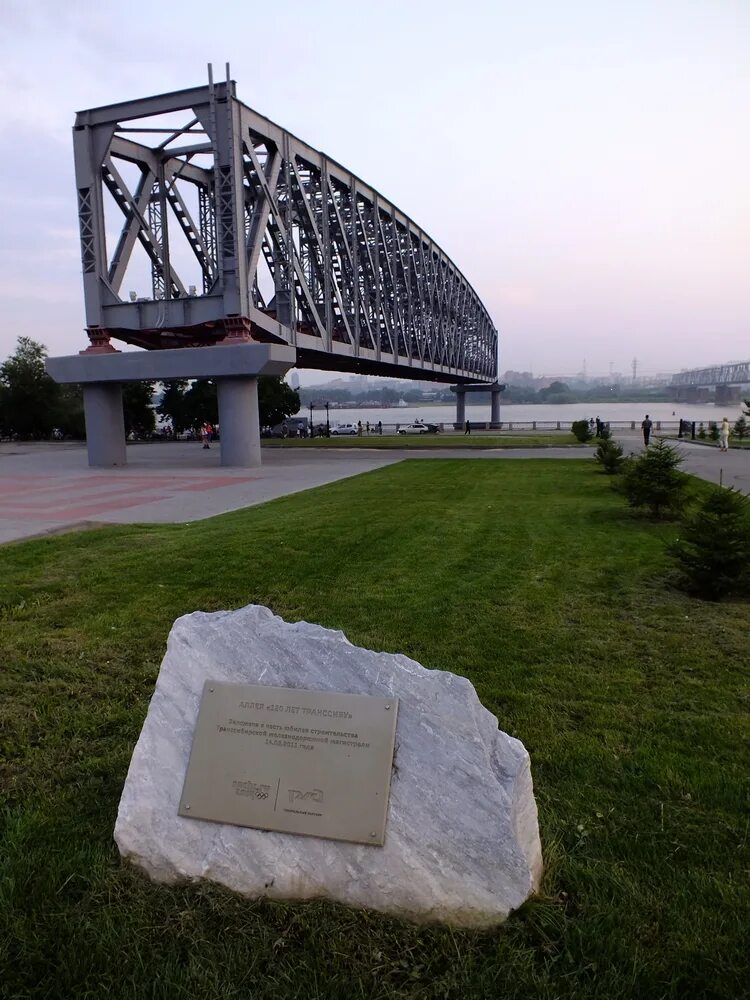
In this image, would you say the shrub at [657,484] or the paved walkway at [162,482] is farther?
the paved walkway at [162,482]

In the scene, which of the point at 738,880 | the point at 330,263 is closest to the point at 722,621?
the point at 738,880

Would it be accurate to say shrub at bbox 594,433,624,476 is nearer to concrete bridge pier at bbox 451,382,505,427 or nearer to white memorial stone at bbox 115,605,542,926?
white memorial stone at bbox 115,605,542,926

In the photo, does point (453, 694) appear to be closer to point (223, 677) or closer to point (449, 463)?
point (223, 677)

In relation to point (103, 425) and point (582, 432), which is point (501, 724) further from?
point (582, 432)

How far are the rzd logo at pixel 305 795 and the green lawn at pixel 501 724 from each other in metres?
0.39

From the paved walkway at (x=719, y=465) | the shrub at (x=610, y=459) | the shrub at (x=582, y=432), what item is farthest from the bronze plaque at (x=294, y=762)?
the shrub at (x=582, y=432)

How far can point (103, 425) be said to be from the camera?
95.8ft

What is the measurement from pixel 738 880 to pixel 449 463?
2348cm

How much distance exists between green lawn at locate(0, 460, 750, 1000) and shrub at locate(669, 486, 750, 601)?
35 cm

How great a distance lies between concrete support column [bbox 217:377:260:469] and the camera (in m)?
27.3

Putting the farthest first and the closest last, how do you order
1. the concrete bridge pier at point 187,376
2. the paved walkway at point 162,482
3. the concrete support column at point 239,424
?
the concrete support column at point 239,424, the concrete bridge pier at point 187,376, the paved walkway at point 162,482

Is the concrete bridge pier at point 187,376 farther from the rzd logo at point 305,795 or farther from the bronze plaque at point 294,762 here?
the rzd logo at point 305,795

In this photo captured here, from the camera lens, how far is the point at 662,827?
11.0 ft

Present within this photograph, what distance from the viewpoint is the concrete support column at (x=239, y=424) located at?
89.6ft
